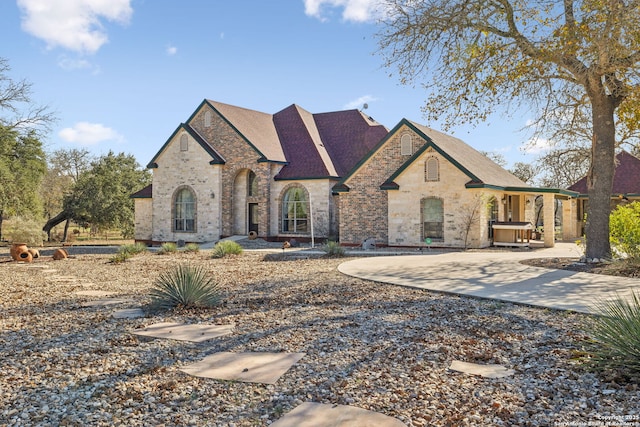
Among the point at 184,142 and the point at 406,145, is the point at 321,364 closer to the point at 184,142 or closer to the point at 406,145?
the point at 406,145

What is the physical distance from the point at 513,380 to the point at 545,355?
3.12ft

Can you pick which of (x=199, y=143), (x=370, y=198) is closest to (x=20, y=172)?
(x=199, y=143)

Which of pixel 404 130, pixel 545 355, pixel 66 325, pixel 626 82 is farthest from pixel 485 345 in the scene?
pixel 404 130

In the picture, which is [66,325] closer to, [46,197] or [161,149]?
[161,149]

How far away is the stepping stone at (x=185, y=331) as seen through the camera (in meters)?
5.98

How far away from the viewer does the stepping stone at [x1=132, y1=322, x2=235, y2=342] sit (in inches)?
236

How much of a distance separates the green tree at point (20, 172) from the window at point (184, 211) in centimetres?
912

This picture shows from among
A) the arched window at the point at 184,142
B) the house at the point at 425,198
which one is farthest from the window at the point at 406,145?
the arched window at the point at 184,142

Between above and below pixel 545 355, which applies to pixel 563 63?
above

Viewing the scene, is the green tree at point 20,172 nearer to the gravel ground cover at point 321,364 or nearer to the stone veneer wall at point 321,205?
the stone veneer wall at point 321,205

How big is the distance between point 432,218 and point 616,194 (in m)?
13.4

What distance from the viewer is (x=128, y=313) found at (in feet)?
24.5

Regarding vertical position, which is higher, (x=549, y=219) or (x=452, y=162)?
(x=452, y=162)

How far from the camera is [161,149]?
95.4 feet
